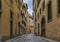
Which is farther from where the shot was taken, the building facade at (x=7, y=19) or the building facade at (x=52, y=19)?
the building facade at (x=52, y=19)

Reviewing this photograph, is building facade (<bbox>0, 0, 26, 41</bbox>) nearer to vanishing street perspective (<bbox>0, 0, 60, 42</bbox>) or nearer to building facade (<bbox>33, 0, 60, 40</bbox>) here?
vanishing street perspective (<bbox>0, 0, 60, 42</bbox>)

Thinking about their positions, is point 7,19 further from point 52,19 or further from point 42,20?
point 42,20

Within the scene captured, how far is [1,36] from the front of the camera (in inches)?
590

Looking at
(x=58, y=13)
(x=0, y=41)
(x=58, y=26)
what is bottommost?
(x=0, y=41)

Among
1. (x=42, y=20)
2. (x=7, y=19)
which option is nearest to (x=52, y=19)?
(x=7, y=19)

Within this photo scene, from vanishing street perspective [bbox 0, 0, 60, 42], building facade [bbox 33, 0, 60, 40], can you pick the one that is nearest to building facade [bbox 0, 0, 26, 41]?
vanishing street perspective [bbox 0, 0, 60, 42]

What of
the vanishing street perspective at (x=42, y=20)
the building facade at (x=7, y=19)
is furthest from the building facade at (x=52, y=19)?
the building facade at (x=7, y=19)

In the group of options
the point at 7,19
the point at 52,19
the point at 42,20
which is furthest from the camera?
the point at 42,20

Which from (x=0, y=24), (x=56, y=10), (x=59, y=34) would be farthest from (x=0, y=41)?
(x=56, y=10)

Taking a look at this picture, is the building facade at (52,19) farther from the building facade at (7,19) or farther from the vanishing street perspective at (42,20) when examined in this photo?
the building facade at (7,19)

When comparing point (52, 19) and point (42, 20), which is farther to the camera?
point (42, 20)

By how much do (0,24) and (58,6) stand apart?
614cm

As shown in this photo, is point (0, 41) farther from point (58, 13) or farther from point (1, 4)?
point (58, 13)

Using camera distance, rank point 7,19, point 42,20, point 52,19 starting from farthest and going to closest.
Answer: point 42,20
point 52,19
point 7,19
